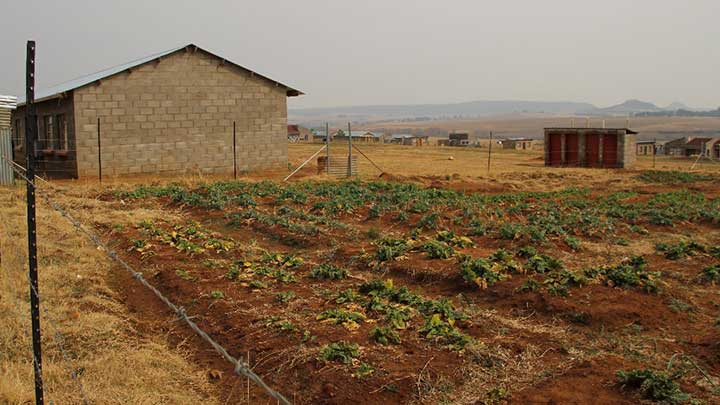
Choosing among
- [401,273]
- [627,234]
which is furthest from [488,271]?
[627,234]

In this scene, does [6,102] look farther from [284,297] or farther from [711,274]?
[711,274]

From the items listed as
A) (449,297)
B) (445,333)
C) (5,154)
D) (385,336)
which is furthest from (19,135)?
(445,333)

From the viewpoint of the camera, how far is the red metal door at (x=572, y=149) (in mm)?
35594

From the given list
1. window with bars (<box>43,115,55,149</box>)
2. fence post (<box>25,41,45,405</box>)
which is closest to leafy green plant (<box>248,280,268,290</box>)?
fence post (<box>25,41,45,405</box>)

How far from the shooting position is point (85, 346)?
7176mm

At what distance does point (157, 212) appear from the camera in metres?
15.9

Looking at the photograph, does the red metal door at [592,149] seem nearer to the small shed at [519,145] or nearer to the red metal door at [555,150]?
the red metal door at [555,150]

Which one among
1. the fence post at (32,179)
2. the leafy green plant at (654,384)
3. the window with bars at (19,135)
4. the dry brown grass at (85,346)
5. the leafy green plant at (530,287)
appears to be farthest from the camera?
the window with bars at (19,135)

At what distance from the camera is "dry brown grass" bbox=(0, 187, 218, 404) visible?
601cm

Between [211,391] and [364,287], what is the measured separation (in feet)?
9.59

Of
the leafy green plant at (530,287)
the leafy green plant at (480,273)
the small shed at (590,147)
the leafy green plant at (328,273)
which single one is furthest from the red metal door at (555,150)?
the leafy green plant at (530,287)

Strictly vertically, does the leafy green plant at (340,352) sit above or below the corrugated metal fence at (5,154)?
below

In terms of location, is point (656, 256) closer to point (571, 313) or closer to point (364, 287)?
point (571, 313)

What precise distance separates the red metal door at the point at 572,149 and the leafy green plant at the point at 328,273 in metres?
28.4
